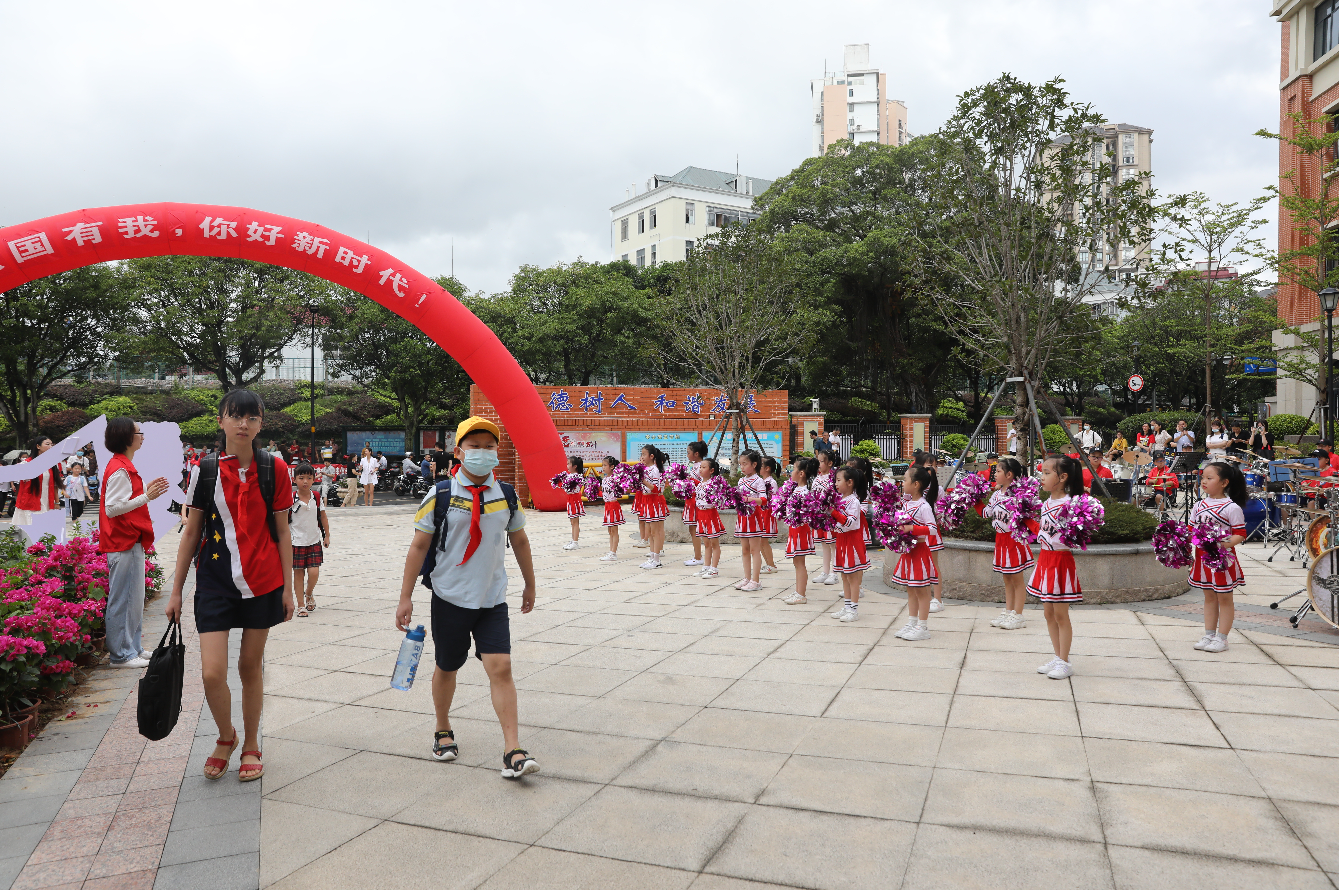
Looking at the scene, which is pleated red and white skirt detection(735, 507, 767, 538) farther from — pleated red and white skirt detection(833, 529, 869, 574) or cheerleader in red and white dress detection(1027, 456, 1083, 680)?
cheerleader in red and white dress detection(1027, 456, 1083, 680)

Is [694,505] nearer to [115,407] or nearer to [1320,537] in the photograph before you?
[1320,537]

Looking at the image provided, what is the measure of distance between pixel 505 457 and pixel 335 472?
6062 mm

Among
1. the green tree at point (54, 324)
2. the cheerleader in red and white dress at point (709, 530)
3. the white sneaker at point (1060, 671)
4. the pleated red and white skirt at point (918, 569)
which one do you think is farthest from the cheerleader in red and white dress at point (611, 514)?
the green tree at point (54, 324)

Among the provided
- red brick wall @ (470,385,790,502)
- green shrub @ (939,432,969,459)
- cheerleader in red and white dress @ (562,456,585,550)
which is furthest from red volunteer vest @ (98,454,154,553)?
green shrub @ (939,432,969,459)

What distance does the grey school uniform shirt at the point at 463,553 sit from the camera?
391 centimetres

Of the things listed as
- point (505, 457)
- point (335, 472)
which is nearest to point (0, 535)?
point (505, 457)

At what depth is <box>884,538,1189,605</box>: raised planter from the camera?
7984 mm

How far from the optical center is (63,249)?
12.5 m

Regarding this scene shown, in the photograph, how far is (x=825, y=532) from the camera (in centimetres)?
849

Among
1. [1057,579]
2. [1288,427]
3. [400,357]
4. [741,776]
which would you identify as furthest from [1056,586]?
[400,357]

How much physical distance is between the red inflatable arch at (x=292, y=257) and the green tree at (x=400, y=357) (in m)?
17.0

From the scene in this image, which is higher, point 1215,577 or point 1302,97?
point 1302,97

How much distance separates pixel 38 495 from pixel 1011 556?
10.1 m

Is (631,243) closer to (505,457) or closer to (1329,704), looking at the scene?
(505,457)
